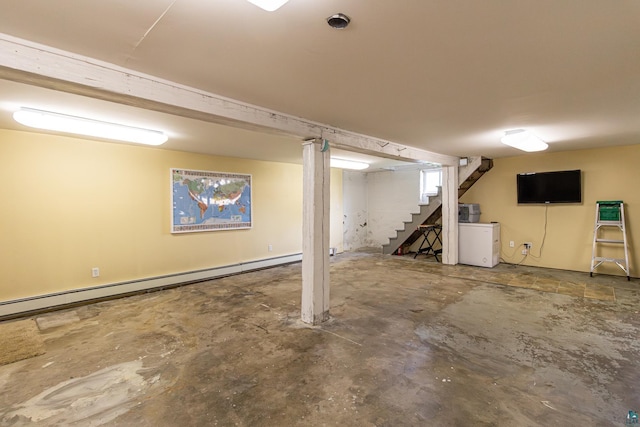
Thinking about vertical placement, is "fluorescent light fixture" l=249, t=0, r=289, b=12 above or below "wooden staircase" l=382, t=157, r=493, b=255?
above

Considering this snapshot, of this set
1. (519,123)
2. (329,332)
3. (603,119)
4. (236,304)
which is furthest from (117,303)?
(603,119)

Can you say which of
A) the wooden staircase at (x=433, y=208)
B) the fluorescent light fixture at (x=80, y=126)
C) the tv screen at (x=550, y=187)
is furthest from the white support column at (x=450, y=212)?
the fluorescent light fixture at (x=80, y=126)

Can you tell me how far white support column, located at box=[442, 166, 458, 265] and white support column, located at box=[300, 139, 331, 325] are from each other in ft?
12.7

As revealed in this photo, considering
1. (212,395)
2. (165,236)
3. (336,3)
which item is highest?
(336,3)

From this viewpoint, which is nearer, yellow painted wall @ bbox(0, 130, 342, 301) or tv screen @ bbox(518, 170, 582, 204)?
yellow painted wall @ bbox(0, 130, 342, 301)

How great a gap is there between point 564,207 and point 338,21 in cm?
629

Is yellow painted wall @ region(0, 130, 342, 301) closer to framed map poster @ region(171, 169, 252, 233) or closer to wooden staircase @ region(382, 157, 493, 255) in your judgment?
framed map poster @ region(171, 169, 252, 233)

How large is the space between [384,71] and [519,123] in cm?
240

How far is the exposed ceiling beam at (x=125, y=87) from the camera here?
164 cm

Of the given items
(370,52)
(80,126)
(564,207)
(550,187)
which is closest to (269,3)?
(370,52)

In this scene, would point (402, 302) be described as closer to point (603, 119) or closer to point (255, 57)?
point (603, 119)

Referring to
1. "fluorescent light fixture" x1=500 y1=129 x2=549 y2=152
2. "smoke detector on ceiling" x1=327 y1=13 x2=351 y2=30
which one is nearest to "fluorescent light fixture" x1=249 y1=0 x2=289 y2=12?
"smoke detector on ceiling" x1=327 y1=13 x2=351 y2=30

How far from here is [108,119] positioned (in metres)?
3.20

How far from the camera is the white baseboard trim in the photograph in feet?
12.1
